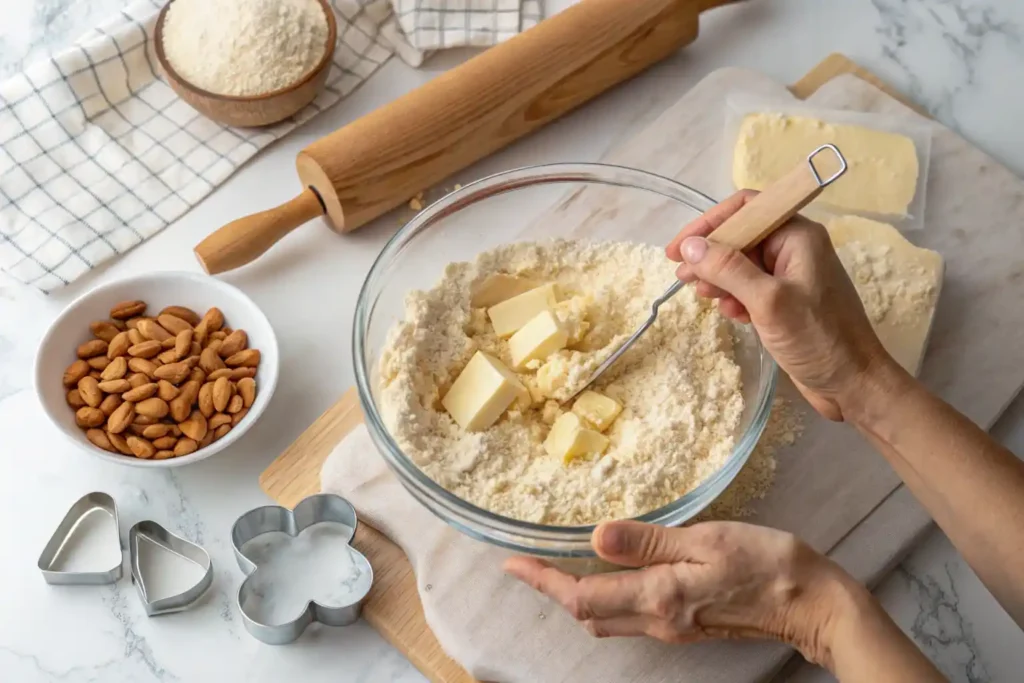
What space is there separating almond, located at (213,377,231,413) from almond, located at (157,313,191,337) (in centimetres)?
13

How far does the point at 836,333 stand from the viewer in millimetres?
1265

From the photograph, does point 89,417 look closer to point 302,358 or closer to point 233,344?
point 233,344

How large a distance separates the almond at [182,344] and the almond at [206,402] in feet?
0.24

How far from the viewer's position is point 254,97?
1.76 metres

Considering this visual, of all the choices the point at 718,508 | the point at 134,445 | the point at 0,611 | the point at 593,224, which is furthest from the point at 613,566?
the point at 0,611

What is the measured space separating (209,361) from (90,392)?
0.57ft

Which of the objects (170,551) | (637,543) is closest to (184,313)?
(170,551)

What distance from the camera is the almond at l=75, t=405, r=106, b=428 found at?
148 cm

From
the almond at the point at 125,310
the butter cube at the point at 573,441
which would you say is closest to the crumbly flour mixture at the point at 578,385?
the butter cube at the point at 573,441


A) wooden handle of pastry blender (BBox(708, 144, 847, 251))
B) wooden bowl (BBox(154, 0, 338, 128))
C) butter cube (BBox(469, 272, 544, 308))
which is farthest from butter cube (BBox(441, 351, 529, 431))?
wooden bowl (BBox(154, 0, 338, 128))

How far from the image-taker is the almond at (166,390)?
151 centimetres

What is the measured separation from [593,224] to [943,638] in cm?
81

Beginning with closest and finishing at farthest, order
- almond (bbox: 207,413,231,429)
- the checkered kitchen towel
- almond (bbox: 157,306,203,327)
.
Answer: almond (bbox: 207,413,231,429) → almond (bbox: 157,306,203,327) → the checkered kitchen towel

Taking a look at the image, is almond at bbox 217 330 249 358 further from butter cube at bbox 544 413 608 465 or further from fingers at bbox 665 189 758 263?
fingers at bbox 665 189 758 263
